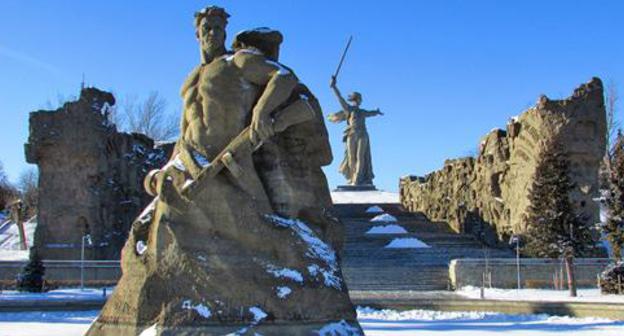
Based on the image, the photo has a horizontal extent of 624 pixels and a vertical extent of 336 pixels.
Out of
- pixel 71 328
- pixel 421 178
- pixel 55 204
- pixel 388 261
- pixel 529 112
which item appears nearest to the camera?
pixel 71 328

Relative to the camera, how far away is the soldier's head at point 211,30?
7.09 m

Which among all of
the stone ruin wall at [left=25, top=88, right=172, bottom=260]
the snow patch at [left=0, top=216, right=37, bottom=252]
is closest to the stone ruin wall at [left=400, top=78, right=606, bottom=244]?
the stone ruin wall at [left=25, top=88, right=172, bottom=260]

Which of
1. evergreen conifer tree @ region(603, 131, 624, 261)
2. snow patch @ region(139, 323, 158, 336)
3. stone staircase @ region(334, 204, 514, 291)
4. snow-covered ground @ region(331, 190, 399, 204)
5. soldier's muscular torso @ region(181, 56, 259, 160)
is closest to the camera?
snow patch @ region(139, 323, 158, 336)

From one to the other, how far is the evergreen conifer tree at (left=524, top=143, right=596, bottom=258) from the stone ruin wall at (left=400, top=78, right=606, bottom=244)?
3886 mm

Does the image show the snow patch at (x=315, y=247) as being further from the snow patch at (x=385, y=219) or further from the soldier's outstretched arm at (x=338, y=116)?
the soldier's outstretched arm at (x=338, y=116)

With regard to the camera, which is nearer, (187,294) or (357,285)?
(187,294)

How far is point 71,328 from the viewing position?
10977mm

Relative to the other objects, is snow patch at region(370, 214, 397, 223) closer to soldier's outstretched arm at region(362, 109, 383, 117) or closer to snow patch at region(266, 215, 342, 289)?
soldier's outstretched arm at region(362, 109, 383, 117)

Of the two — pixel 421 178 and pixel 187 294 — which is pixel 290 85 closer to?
pixel 187 294

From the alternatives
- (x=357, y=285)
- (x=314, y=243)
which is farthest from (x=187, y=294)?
(x=357, y=285)

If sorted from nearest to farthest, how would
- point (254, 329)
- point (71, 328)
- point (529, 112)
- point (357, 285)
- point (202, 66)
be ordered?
1. point (254, 329)
2. point (202, 66)
3. point (71, 328)
4. point (357, 285)
5. point (529, 112)

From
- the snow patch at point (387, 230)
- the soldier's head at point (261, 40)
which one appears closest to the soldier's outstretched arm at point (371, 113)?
the snow patch at point (387, 230)

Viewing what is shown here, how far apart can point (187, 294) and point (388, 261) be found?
1899 cm

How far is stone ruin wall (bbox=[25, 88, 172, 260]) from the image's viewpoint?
Answer: 26391 mm
